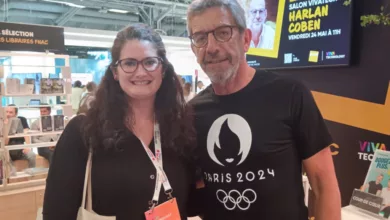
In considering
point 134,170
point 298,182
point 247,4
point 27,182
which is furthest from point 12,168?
point 298,182

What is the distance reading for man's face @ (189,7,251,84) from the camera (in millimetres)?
1529

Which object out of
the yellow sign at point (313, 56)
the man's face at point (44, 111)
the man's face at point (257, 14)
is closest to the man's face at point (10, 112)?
the man's face at point (44, 111)

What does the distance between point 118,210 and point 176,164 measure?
0.31m

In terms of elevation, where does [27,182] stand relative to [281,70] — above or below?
below

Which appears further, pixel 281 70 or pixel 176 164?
pixel 281 70

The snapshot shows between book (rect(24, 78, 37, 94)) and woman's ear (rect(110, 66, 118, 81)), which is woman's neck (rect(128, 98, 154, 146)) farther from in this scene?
book (rect(24, 78, 37, 94))

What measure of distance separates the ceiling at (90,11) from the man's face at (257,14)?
6.01 m

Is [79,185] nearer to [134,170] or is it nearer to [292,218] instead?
[134,170]

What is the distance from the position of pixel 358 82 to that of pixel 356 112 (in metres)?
0.24

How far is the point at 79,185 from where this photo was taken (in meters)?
1.46

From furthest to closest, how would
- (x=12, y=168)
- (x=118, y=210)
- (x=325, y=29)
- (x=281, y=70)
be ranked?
(x=12, y=168)
(x=281, y=70)
(x=325, y=29)
(x=118, y=210)

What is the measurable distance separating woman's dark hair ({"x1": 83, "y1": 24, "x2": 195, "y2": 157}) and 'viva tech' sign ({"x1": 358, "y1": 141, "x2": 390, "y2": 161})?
1742 mm

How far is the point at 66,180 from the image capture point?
1442mm

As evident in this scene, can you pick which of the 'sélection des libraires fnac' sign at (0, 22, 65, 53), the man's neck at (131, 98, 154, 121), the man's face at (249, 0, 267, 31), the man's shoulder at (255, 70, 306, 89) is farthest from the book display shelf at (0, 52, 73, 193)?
the man's shoulder at (255, 70, 306, 89)
